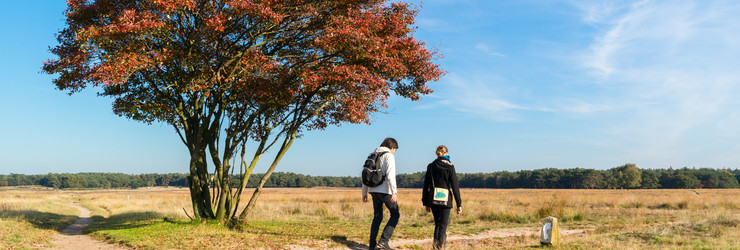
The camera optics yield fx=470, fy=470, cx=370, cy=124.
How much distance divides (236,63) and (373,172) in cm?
607

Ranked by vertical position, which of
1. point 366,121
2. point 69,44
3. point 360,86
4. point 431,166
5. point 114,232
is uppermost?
point 69,44

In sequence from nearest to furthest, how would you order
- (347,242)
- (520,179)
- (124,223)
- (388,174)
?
1. (388,174)
2. (347,242)
3. (124,223)
4. (520,179)

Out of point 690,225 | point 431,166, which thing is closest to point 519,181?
point 690,225

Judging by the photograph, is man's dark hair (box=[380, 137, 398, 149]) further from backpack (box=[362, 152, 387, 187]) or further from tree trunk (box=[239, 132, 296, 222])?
tree trunk (box=[239, 132, 296, 222])

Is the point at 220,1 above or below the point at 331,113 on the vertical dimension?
above

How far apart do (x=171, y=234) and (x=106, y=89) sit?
5.55 meters

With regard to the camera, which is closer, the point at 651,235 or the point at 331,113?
the point at 651,235

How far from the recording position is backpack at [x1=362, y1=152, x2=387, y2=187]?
8.08 meters

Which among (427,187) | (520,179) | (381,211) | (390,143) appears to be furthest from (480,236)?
(520,179)

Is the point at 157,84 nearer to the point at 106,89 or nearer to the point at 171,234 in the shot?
the point at 106,89

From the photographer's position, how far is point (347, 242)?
10.3 m

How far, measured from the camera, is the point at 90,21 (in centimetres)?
1297

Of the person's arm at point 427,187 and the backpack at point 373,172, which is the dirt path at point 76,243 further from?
the person's arm at point 427,187

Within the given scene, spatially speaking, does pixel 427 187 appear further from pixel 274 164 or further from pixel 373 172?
pixel 274 164
